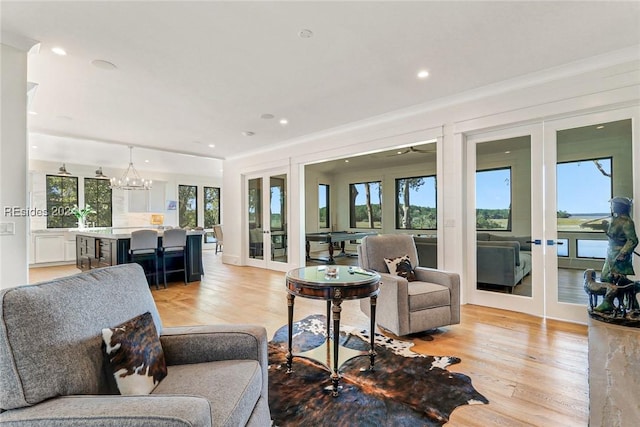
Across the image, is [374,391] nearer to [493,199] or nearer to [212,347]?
[212,347]

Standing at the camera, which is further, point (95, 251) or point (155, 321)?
point (95, 251)

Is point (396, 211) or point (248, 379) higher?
point (396, 211)

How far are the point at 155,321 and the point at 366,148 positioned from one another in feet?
14.1

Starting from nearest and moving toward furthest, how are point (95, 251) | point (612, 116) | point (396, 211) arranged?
point (612, 116), point (95, 251), point (396, 211)

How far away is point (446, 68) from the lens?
11.2 feet

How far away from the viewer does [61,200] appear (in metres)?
8.41

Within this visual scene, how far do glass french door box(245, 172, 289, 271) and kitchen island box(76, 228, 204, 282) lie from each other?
61.8 inches

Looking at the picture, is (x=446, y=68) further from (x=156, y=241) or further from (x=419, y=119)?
(x=156, y=241)

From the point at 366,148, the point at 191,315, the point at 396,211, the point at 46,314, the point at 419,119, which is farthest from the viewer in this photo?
the point at 396,211

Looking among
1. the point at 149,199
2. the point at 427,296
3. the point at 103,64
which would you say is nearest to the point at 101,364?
the point at 427,296

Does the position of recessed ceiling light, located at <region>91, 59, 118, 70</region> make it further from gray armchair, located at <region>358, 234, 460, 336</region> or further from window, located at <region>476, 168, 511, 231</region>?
window, located at <region>476, 168, 511, 231</region>

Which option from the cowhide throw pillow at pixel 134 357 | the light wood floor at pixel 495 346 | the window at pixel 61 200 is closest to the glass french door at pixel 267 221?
the light wood floor at pixel 495 346

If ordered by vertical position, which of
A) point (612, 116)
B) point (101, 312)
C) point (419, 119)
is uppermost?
point (419, 119)

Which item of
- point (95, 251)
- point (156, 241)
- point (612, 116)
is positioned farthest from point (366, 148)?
point (95, 251)
